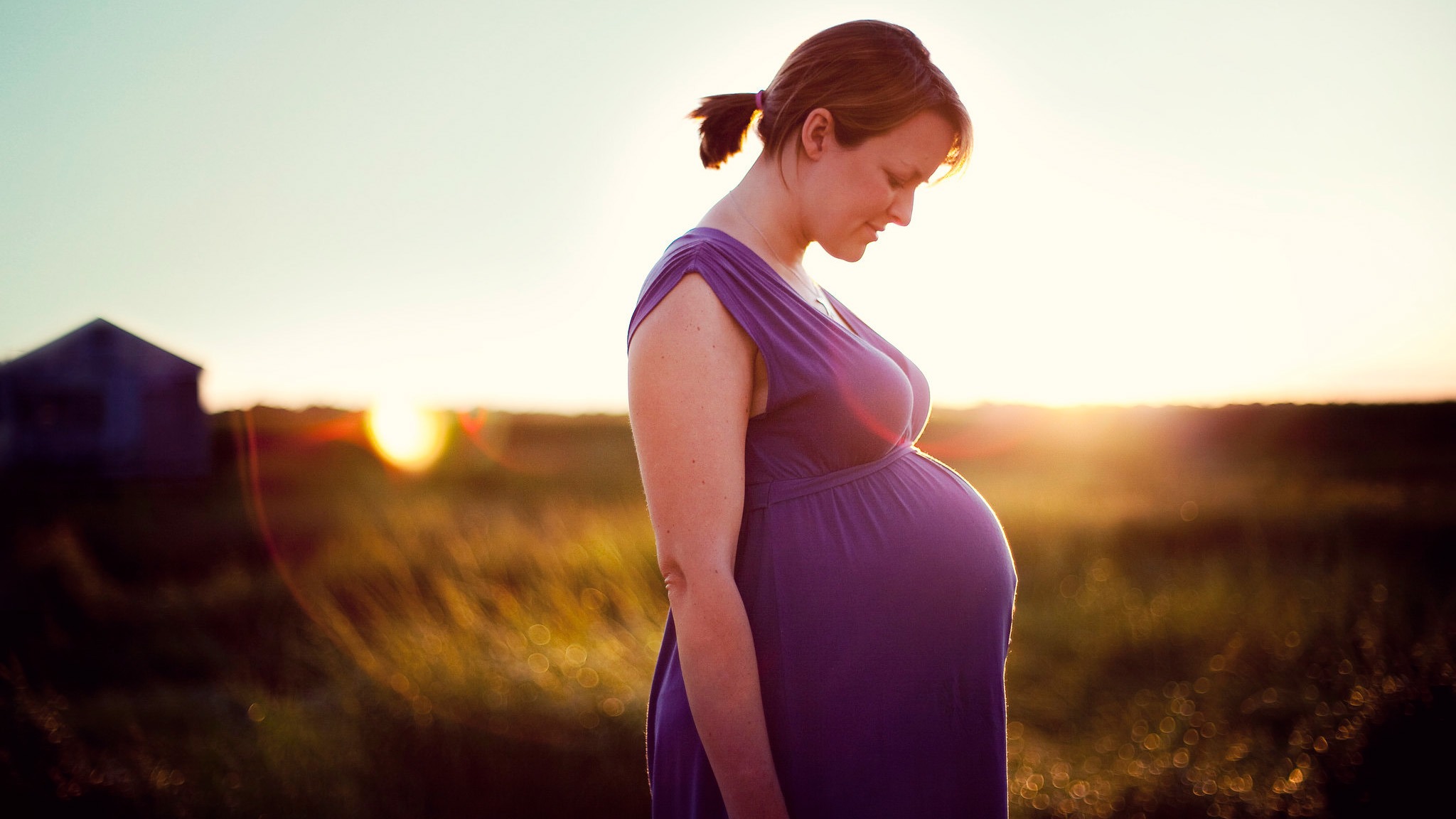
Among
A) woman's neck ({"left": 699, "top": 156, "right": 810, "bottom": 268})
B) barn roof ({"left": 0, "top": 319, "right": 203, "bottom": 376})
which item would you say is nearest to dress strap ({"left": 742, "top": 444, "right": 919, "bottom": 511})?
woman's neck ({"left": 699, "top": 156, "right": 810, "bottom": 268})

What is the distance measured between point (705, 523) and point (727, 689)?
0.77 ft

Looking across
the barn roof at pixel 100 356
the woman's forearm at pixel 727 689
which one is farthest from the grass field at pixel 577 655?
the barn roof at pixel 100 356

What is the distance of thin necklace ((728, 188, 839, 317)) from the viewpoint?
4.08 ft

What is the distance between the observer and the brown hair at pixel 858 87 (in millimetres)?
1198

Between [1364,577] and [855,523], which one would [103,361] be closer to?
[855,523]

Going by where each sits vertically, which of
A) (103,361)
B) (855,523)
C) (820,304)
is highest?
(103,361)

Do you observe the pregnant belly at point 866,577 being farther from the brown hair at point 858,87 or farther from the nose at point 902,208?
the brown hair at point 858,87

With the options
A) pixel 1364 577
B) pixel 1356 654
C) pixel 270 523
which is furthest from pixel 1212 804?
pixel 270 523

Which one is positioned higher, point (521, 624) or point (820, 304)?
point (820, 304)

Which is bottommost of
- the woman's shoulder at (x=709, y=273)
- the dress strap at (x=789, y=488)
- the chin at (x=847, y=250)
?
the dress strap at (x=789, y=488)

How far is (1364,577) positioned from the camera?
551 cm

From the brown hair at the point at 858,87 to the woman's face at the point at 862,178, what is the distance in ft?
0.07

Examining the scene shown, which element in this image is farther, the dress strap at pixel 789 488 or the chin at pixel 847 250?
the chin at pixel 847 250

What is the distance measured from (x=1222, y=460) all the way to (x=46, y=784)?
2222 cm
